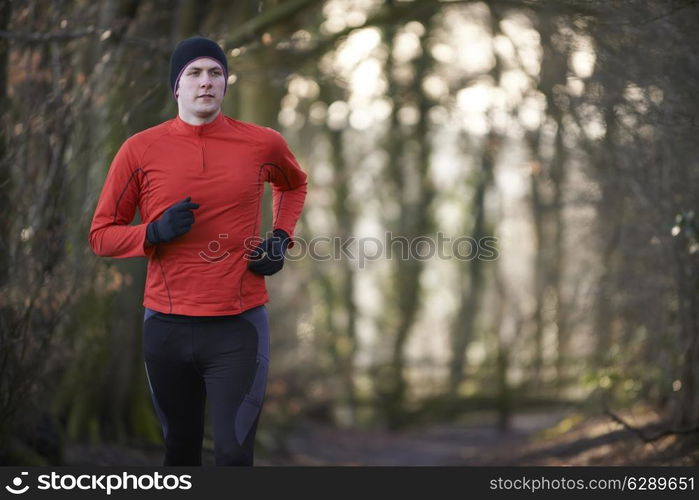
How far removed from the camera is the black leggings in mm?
3879

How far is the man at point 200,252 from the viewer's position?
3.90 m

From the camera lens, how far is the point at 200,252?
3938 millimetres

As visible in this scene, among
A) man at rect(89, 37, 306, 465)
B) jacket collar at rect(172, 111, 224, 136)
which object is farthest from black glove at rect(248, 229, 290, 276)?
jacket collar at rect(172, 111, 224, 136)

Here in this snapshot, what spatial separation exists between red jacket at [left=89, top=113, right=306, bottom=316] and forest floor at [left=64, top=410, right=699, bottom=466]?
10.3 feet

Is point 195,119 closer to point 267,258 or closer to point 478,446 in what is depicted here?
point 267,258

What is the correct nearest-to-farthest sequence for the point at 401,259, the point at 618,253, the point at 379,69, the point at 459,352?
the point at 618,253, the point at 379,69, the point at 401,259, the point at 459,352

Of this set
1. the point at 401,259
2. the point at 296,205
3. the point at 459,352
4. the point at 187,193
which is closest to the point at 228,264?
the point at 187,193

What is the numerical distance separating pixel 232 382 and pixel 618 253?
709 cm

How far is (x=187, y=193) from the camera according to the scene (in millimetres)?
3938

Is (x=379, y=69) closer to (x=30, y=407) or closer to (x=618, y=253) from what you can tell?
(x=618, y=253)

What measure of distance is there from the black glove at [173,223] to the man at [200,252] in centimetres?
4

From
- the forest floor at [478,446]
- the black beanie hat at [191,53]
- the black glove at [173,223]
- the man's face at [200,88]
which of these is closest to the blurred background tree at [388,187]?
the forest floor at [478,446]

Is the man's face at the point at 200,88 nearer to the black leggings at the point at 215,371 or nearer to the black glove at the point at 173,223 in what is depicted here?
the black glove at the point at 173,223

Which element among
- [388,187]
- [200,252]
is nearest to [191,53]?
[200,252]
